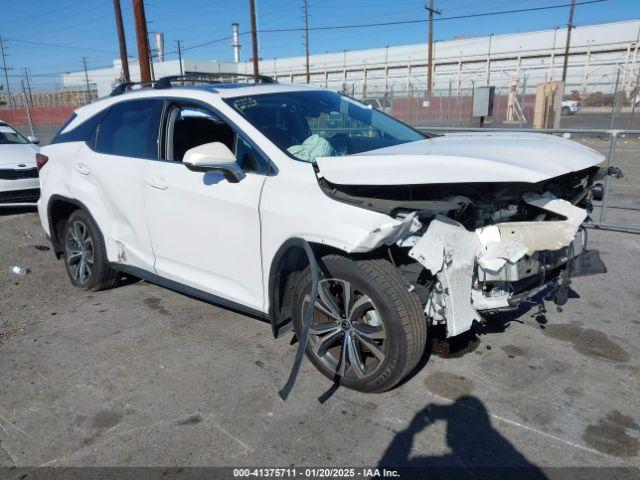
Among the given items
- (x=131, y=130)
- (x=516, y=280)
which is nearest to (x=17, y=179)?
(x=131, y=130)

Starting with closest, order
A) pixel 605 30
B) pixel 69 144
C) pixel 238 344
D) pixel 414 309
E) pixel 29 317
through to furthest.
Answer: pixel 414 309 → pixel 238 344 → pixel 29 317 → pixel 69 144 → pixel 605 30

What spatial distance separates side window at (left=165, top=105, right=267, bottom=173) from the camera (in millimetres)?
3711

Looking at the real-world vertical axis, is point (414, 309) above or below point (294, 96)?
below

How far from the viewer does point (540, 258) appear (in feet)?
10.6

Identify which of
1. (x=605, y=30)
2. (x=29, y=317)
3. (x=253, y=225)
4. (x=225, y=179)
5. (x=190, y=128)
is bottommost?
(x=29, y=317)

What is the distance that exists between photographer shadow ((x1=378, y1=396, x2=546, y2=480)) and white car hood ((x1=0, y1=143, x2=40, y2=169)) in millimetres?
7666

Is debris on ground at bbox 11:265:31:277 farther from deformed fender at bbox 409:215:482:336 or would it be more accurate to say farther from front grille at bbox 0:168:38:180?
deformed fender at bbox 409:215:482:336

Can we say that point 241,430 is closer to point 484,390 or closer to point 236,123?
point 484,390

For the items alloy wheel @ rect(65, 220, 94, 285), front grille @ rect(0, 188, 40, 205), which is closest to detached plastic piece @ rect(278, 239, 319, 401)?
alloy wheel @ rect(65, 220, 94, 285)

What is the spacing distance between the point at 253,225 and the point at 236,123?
2.44 ft

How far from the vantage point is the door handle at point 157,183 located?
3.91 meters

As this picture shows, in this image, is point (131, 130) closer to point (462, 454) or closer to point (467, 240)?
point (467, 240)

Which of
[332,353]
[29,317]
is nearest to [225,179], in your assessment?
[332,353]

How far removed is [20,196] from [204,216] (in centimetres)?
620
